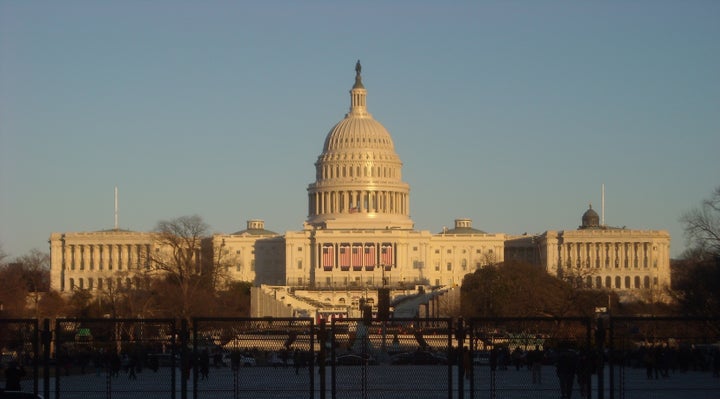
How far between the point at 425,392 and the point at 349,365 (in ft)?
6.07

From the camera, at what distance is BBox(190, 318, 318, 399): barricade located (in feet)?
117

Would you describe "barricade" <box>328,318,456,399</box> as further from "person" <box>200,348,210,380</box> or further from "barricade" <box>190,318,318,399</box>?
"person" <box>200,348,210,380</box>

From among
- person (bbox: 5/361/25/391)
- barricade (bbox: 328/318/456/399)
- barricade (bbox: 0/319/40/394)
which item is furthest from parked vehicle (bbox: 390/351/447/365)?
person (bbox: 5/361/25/391)

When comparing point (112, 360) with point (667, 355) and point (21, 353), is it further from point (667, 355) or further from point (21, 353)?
point (667, 355)

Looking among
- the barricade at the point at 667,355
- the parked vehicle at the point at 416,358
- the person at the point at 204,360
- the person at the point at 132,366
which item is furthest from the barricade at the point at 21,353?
the barricade at the point at 667,355

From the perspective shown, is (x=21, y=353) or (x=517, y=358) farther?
(x=517, y=358)

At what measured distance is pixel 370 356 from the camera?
37750 millimetres

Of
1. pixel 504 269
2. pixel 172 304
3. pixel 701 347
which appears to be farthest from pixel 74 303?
pixel 701 347

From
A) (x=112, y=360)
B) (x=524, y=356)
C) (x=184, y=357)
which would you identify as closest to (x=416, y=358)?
(x=184, y=357)

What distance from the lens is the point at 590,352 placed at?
121 feet

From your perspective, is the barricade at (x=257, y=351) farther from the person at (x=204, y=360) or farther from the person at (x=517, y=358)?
the person at (x=517, y=358)

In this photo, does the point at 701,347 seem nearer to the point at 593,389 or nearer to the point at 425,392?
the point at 593,389

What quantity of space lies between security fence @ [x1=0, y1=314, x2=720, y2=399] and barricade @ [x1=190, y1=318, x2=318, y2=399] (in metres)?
0.04

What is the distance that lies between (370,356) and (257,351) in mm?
2365
